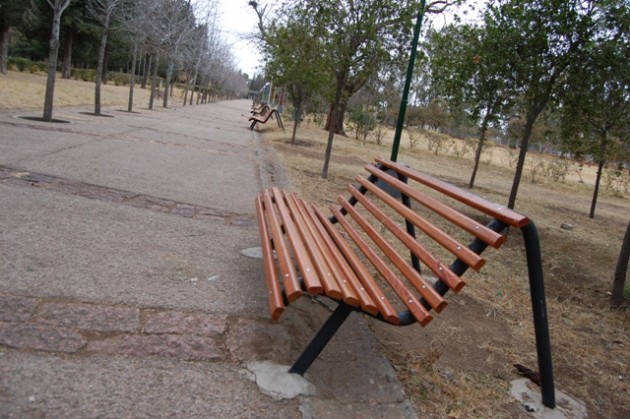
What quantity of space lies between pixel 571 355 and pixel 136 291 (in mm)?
2733

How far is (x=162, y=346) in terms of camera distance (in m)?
2.39

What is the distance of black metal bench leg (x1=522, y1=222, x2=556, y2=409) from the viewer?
2.35 meters

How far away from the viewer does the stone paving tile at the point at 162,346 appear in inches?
90.7

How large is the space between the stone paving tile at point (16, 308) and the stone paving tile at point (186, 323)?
0.56 meters

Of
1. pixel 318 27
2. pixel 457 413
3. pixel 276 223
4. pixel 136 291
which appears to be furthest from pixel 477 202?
pixel 318 27

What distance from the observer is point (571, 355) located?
3285 millimetres

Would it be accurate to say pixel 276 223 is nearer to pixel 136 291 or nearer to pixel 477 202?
pixel 136 291

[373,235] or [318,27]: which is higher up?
[318,27]

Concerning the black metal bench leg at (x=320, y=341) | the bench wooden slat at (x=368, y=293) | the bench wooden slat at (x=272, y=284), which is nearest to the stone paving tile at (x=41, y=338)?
the bench wooden slat at (x=272, y=284)

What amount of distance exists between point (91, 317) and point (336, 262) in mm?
1267

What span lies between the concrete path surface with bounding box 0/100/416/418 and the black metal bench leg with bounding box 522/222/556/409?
0.75 meters

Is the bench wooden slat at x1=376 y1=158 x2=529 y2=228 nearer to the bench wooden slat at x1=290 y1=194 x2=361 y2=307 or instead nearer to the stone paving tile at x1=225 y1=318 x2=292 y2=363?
the bench wooden slat at x1=290 y1=194 x2=361 y2=307

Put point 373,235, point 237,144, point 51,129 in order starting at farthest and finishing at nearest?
point 237,144
point 51,129
point 373,235

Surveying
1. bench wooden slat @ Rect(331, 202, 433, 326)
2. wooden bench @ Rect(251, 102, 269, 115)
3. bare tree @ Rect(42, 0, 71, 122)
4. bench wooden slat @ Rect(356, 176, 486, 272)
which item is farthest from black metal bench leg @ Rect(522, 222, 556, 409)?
wooden bench @ Rect(251, 102, 269, 115)
